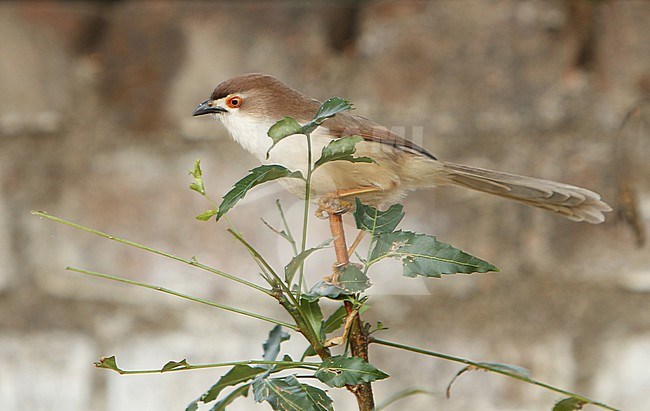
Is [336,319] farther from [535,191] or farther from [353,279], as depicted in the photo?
[535,191]

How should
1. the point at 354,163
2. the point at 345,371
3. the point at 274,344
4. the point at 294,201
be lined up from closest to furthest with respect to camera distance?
the point at 345,371, the point at 274,344, the point at 354,163, the point at 294,201

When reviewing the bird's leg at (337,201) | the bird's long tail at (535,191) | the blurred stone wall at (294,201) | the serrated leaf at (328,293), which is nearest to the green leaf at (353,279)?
the serrated leaf at (328,293)

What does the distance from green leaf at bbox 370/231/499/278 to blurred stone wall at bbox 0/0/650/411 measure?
418 mm

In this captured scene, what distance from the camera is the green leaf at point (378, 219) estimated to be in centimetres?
44

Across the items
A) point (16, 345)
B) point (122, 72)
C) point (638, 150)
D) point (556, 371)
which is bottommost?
point (556, 371)

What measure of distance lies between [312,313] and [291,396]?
0.04 metres

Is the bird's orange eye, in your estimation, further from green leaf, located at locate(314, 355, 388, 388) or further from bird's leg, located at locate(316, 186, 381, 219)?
green leaf, located at locate(314, 355, 388, 388)

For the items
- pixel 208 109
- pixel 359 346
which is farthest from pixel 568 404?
pixel 208 109

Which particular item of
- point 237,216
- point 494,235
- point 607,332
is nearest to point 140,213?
point 237,216

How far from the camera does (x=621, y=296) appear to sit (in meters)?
0.93

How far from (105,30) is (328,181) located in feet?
2.01

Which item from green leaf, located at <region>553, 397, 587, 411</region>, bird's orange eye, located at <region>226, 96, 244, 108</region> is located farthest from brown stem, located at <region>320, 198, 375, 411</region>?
bird's orange eye, located at <region>226, 96, 244, 108</region>

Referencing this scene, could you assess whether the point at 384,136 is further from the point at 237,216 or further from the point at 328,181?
the point at 237,216

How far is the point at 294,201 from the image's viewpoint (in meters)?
0.83
